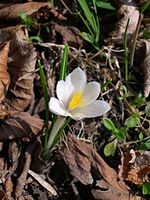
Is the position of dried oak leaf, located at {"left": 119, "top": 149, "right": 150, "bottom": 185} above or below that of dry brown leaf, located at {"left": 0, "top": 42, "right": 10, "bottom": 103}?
below

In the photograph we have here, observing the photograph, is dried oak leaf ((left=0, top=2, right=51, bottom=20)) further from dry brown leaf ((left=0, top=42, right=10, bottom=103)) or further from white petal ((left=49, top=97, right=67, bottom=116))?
white petal ((left=49, top=97, right=67, bottom=116))

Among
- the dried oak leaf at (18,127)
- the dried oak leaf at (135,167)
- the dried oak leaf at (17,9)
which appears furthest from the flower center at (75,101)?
the dried oak leaf at (17,9)

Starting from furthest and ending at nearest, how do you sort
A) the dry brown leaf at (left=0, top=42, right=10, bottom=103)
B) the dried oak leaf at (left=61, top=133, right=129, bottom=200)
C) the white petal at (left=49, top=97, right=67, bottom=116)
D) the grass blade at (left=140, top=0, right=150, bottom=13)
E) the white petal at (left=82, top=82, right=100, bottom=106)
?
the grass blade at (left=140, top=0, right=150, bottom=13), the dry brown leaf at (left=0, top=42, right=10, bottom=103), the dried oak leaf at (left=61, top=133, right=129, bottom=200), the white petal at (left=82, top=82, right=100, bottom=106), the white petal at (left=49, top=97, right=67, bottom=116)

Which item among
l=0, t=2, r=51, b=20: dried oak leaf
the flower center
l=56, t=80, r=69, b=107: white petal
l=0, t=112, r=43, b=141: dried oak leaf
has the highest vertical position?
l=0, t=2, r=51, b=20: dried oak leaf

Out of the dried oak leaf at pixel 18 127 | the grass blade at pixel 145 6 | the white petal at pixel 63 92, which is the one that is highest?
the grass blade at pixel 145 6

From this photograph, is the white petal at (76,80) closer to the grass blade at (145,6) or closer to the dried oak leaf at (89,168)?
the dried oak leaf at (89,168)

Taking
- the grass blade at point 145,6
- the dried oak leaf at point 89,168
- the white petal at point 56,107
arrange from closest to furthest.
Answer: the white petal at point 56,107 → the dried oak leaf at point 89,168 → the grass blade at point 145,6

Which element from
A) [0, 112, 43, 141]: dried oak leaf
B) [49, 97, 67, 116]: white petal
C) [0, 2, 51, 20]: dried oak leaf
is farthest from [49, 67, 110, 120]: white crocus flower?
[0, 2, 51, 20]: dried oak leaf
